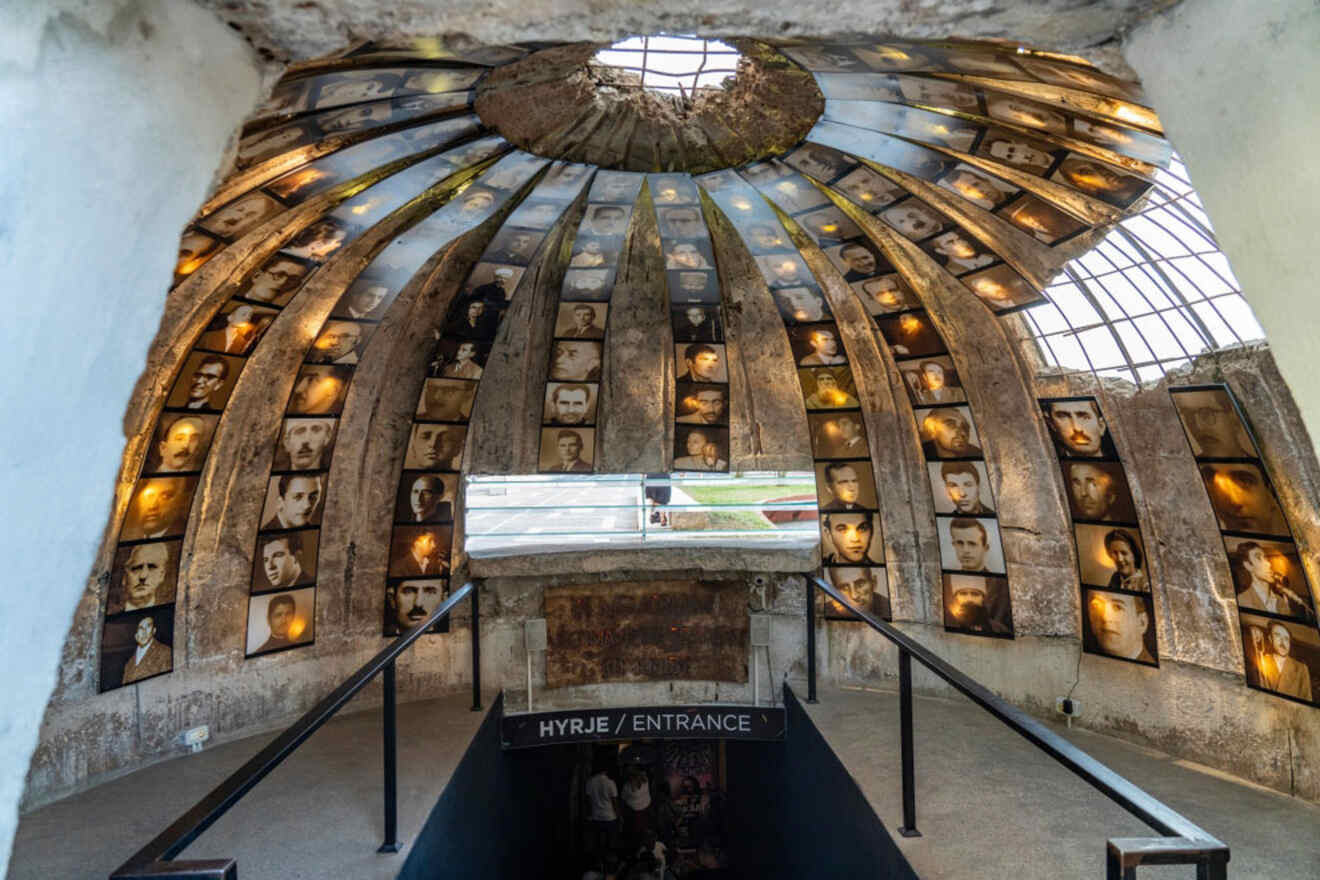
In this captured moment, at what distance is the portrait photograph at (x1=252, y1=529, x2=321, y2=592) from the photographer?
304 inches

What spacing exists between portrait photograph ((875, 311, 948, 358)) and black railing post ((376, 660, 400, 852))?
6.29 m

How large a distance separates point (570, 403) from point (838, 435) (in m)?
3.22

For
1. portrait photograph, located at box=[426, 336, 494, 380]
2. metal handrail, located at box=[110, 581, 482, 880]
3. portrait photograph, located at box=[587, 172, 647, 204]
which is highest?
portrait photograph, located at box=[587, 172, 647, 204]

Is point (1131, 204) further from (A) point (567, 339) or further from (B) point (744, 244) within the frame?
(A) point (567, 339)

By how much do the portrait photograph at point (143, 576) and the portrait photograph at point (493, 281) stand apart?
380 centimetres

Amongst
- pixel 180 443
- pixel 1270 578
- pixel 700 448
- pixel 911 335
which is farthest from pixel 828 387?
pixel 180 443

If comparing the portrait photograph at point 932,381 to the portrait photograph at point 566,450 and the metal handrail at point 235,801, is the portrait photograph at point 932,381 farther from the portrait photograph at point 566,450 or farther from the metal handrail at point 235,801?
the metal handrail at point 235,801

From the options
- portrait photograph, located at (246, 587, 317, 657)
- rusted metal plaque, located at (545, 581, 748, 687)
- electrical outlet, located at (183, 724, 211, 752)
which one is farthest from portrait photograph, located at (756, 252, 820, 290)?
electrical outlet, located at (183, 724, 211, 752)

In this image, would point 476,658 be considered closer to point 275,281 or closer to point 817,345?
point 275,281

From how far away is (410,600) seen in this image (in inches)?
340

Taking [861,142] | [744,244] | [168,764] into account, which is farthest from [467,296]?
[168,764]

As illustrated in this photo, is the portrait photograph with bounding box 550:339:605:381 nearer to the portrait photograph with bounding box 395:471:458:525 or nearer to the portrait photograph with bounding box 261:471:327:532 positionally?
the portrait photograph with bounding box 395:471:458:525

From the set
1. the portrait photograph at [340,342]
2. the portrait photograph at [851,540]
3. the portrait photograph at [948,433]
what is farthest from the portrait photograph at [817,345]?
the portrait photograph at [340,342]

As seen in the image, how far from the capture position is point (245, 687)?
7555 millimetres
